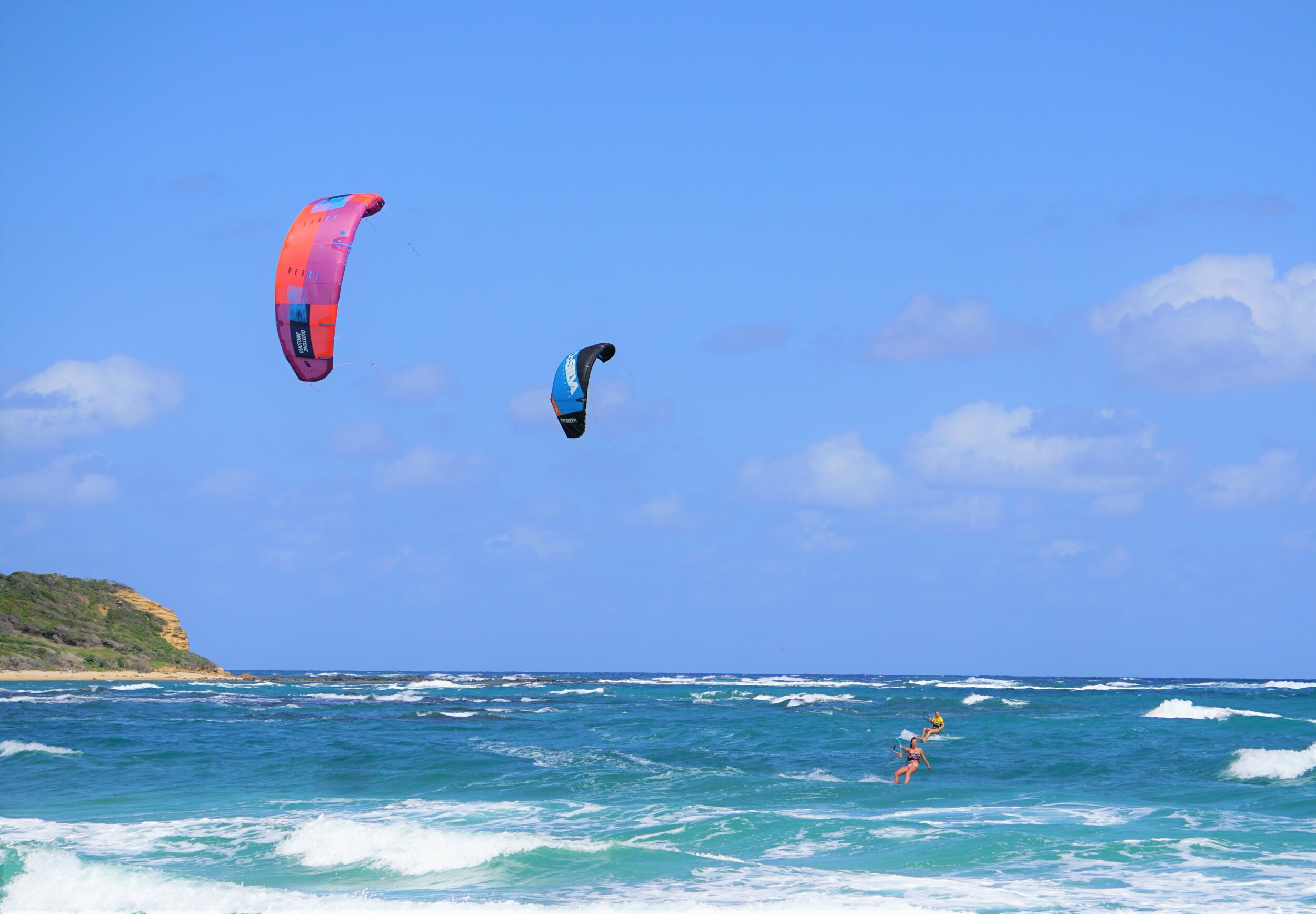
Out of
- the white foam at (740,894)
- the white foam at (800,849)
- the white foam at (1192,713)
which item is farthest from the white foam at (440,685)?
the white foam at (740,894)

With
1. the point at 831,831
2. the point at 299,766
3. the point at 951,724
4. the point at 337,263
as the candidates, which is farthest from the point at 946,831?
the point at 951,724

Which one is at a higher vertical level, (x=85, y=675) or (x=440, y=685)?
(x=85, y=675)

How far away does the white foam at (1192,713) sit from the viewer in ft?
120

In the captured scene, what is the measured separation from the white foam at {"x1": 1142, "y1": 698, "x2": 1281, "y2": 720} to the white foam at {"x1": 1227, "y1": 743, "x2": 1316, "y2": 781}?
12.8m

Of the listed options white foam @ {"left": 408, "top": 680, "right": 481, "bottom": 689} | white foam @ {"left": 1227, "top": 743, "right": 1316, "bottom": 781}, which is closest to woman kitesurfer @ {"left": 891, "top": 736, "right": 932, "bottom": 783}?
white foam @ {"left": 1227, "top": 743, "right": 1316, "bottom": 781}

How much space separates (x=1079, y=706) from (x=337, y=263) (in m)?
38.3

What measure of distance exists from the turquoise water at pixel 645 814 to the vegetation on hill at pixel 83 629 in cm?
2649

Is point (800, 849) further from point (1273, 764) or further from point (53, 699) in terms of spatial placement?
point (53, 699)

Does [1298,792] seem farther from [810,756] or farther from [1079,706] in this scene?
[1079,706]

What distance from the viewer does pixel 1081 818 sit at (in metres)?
17.3

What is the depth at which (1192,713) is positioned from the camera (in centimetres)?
3822

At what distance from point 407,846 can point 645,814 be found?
4.00 meters

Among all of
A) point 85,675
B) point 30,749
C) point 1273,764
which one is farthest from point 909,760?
point 85,675

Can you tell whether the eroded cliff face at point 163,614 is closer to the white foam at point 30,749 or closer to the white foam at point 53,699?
the white foam at point 53,699
